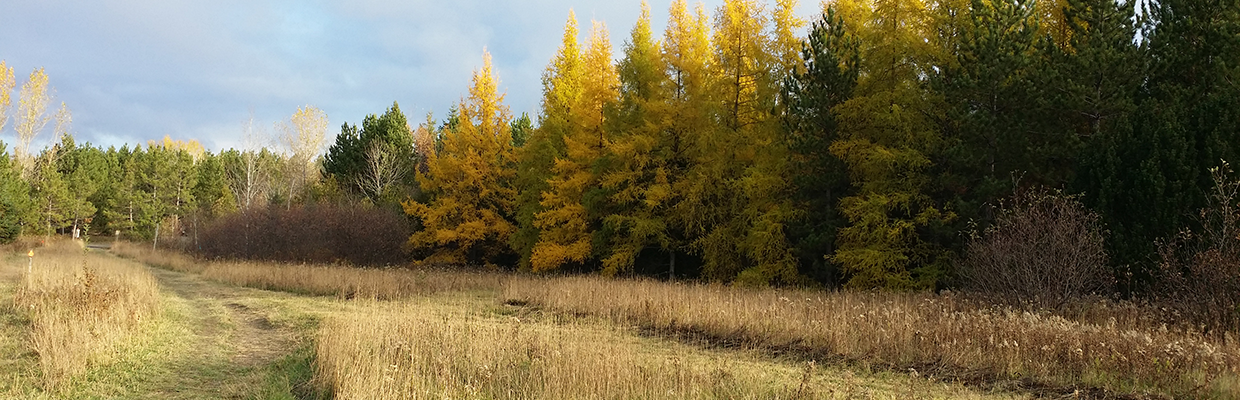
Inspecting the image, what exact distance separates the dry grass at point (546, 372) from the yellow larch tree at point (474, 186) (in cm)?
1687

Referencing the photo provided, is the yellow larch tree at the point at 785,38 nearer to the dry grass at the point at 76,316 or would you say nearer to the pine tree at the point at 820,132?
the pine tree at the point at 820,132

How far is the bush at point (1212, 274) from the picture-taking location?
827 cm

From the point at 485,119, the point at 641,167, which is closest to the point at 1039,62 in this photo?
the point at 641,167

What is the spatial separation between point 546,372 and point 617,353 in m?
0.90

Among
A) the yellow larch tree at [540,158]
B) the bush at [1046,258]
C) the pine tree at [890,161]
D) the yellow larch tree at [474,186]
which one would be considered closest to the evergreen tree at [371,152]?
the yellow larch tree at [474,186]

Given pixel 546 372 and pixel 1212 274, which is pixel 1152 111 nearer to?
pixel 1212 274

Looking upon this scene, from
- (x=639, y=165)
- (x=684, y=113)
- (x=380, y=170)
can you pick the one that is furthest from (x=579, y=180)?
(x=380, y=170)

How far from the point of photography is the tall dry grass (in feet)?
19.1

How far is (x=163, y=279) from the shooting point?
20547 mm

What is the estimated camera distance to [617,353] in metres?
6.85

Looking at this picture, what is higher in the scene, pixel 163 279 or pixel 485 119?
pixel 485 119

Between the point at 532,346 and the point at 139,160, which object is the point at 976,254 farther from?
the point at 139,160

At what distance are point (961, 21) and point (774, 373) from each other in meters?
12.0

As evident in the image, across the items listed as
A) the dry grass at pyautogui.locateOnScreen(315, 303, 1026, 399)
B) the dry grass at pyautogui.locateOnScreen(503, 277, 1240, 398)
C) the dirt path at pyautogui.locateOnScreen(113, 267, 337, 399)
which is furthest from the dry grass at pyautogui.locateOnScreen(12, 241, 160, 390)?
the dry grass at pyautogui.locateOnScreen(503, 277, 1240, 398)
